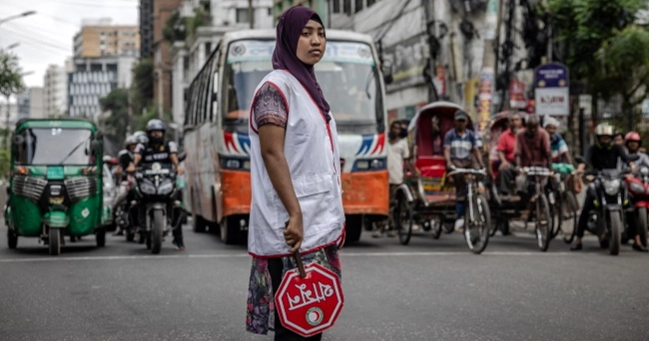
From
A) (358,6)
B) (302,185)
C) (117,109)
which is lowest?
(302,185)

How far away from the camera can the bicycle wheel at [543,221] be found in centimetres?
1416

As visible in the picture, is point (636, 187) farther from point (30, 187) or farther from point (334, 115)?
Result: point (30, 187)

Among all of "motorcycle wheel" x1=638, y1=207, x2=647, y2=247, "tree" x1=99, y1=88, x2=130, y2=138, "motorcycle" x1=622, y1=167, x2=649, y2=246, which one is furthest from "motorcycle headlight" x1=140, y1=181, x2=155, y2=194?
"tree" x1=99, y1=88, x2=130, y2=138

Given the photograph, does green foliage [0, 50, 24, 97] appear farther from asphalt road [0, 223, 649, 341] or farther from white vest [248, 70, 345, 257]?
white vest [248, 70, 345, 257]

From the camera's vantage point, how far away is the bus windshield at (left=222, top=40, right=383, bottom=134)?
15422 millimetres

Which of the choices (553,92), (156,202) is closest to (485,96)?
(553,92)

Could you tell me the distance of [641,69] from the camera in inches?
1231

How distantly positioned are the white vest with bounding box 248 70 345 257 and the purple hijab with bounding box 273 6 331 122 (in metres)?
0.04

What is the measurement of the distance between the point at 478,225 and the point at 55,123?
19.2 ft

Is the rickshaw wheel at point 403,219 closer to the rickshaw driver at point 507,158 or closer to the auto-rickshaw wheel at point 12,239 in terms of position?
the rickshaw driver at point 507,158

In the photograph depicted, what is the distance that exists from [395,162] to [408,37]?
973 inches

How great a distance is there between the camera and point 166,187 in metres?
14.2

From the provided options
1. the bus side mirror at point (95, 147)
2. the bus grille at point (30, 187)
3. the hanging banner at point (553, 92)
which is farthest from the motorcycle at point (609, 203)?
the bus grille at point (30, 187)

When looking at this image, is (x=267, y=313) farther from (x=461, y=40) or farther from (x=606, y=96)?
(x=461, y=40)
